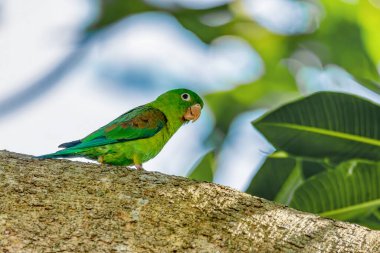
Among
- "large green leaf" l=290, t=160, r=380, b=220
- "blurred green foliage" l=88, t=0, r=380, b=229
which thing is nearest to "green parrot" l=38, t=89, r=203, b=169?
"blurred green foliage" l=88, t=0, r=380, b=229

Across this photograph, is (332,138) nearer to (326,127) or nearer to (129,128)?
(326,127)

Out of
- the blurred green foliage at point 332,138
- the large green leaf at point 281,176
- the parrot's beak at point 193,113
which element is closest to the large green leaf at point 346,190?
the blurred green foliage at point 332,138

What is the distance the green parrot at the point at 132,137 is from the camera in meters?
3.01

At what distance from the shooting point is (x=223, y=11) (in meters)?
5.14

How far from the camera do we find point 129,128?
3127mm

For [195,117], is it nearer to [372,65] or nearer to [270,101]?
[372,65]

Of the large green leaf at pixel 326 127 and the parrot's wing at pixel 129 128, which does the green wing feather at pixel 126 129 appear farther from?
the large green leaf at pixel 326 127

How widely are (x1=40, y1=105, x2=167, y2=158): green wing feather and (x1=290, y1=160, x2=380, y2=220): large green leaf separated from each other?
773 millimetres

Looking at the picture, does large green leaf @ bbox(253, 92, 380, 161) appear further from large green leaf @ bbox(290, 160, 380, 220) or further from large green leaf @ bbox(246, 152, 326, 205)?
large green leaf @ bbox(246, 152, 326, 205)

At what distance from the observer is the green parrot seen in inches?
118

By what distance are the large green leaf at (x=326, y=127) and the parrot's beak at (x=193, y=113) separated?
518mm

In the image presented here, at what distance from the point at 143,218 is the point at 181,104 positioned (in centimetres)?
152

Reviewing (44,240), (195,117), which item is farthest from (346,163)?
(44,240)

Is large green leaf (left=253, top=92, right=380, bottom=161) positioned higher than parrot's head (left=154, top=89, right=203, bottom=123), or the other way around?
parrot's head (left=154, top=89, right=203, bottom=123)
